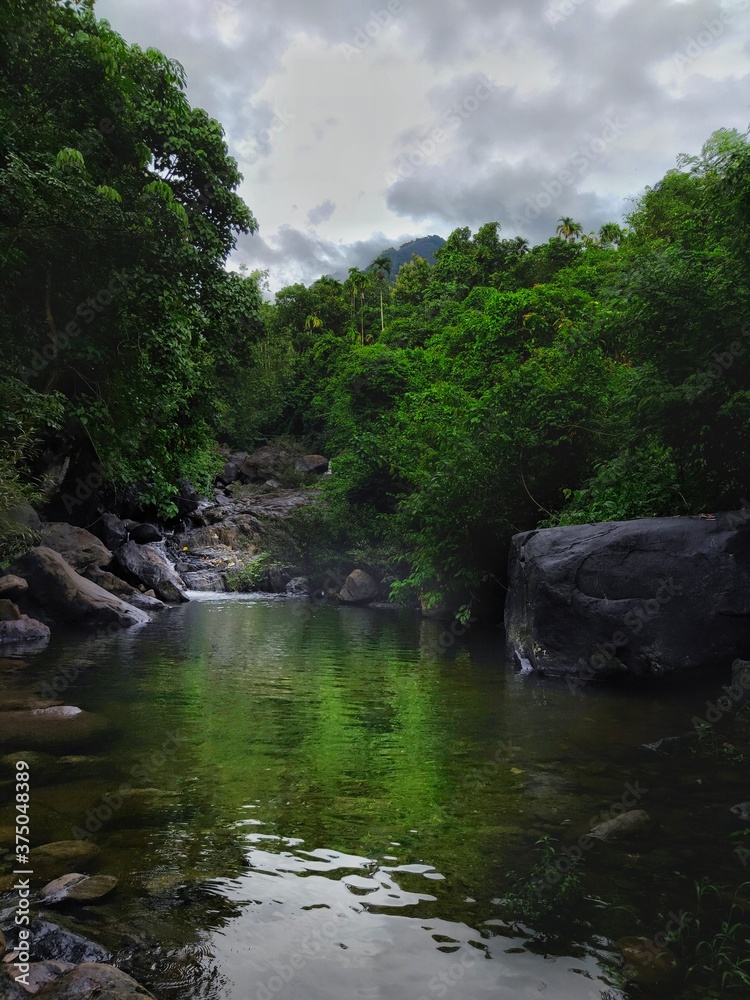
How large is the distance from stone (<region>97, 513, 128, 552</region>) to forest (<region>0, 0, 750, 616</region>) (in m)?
1.58

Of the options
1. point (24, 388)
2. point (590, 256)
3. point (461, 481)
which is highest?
point (590, 256)

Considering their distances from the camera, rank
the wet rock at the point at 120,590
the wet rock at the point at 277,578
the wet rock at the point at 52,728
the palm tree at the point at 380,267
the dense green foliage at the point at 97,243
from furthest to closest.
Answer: the palm tree at the point at 380,267
the wet rock at the point at 277,578
the wet rock at the point at 120,590
the dense green foliage at the point at 97,243
the wet rock at the point at 52,728

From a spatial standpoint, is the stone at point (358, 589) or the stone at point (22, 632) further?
the stone at point (358, 589)

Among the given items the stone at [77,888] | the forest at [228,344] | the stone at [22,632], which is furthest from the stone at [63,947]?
the stone at [22,632]

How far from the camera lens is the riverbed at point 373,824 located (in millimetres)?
3479

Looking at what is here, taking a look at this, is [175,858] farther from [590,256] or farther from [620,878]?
[590,256]

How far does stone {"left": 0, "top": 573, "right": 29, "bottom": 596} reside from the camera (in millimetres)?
16734

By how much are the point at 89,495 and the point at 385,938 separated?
2504 cm

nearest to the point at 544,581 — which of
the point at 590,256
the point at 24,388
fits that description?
the point at 24,388

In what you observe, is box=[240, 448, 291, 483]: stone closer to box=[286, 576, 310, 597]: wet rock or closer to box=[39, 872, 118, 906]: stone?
box=[286, 576, 310, 597]: wet rock

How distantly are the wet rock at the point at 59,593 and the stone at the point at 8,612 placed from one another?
1477 millimetres

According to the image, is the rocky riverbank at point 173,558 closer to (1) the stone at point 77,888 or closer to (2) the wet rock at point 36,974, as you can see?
(1) the stone at point 77,888

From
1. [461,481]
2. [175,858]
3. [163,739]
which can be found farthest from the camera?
[461,481]

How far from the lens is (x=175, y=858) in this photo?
456cm
